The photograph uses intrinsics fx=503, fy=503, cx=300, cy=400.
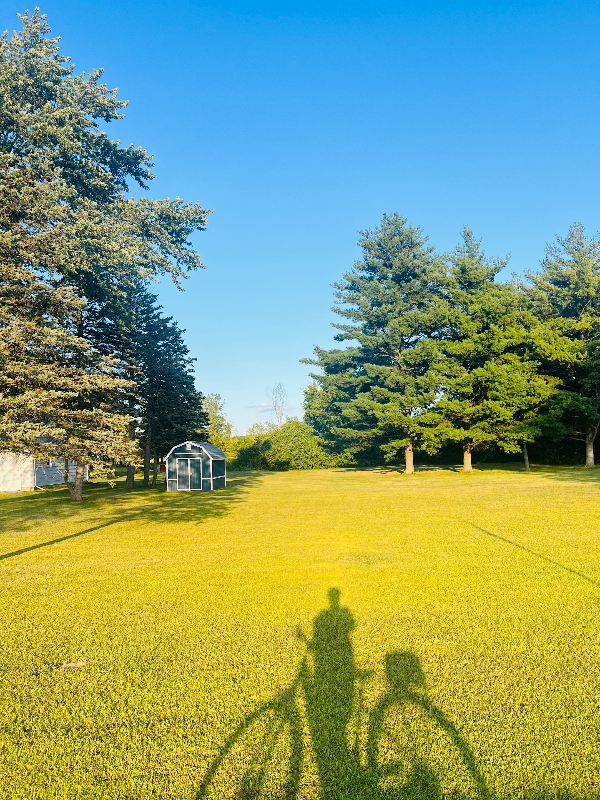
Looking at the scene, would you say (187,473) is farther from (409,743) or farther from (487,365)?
(409,743)

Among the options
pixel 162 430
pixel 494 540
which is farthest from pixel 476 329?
pixel 494 540

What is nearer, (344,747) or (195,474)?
(344,747)

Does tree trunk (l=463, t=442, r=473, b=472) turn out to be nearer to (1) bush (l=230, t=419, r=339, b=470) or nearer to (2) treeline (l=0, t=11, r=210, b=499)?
(1) bush (l=230, t=419, r=339, b=470)

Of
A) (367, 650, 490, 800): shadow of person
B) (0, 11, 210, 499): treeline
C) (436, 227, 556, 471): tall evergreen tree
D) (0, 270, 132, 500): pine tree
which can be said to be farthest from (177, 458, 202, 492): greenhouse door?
(367, 650, 490, 800): shadow of person

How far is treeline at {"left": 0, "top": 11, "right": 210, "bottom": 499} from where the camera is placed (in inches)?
482

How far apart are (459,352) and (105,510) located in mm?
22658

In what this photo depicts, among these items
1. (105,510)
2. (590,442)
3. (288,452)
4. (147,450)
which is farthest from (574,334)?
(105,510)

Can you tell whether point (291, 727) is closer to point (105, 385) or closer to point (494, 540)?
point (494, 540)

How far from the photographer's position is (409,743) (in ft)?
11.4

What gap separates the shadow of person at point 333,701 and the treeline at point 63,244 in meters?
8.76

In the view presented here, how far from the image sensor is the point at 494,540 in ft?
34.4

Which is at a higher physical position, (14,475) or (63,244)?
(63,244)

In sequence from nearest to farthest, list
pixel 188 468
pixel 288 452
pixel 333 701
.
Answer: pixel 333 701, pixel 188 468, pixel 288 452

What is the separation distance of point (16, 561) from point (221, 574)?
169 inches
